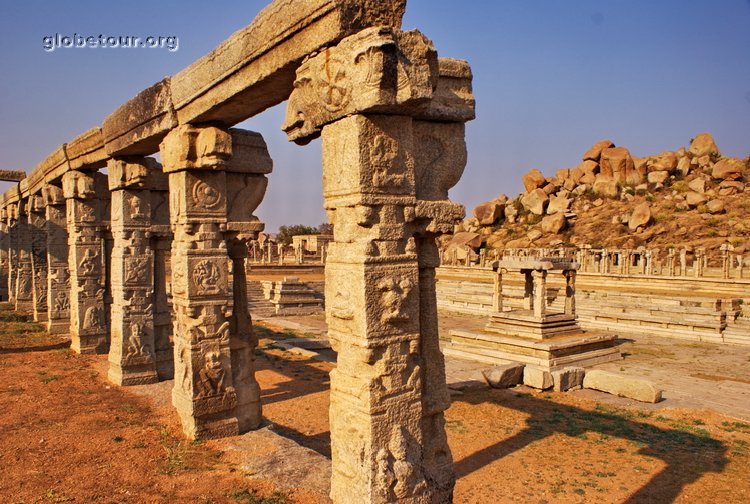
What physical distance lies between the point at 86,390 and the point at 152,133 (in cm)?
422

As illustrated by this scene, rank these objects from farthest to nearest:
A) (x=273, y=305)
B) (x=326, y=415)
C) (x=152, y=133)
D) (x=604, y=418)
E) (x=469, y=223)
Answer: (x=469, y=223), (x=273, y=305), (x=604, y=418), (x=326, y=415), (x=152, y=133)

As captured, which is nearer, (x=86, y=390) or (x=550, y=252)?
(x=86, y=390)

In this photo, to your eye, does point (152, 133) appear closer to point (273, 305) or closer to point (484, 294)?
point (273, 305)

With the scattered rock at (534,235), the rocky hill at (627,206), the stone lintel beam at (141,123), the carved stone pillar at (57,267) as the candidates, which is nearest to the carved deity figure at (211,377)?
the stone lintel beam at (141,123)

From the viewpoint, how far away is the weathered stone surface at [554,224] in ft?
147

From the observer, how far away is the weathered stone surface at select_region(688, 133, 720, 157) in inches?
1831

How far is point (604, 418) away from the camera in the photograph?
339 inches

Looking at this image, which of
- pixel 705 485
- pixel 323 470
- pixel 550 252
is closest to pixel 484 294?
pixel 550 252

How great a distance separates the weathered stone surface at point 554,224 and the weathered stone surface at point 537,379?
3644 cm

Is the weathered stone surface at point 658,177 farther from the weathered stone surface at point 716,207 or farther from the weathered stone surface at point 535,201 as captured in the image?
the weathered stone surface at point 535,201

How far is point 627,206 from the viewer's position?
44.5 metres

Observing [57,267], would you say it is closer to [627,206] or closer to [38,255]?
[38,255]

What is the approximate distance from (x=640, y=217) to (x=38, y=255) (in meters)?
38.2

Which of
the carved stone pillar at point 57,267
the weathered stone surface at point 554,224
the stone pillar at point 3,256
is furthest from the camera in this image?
the weathered stone surface at point 554,224
